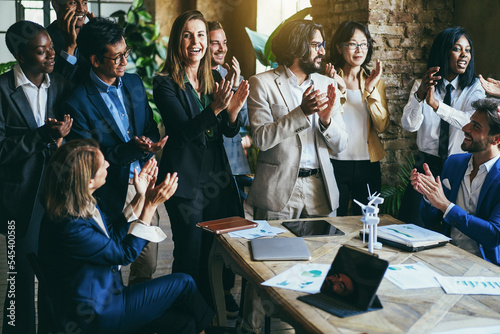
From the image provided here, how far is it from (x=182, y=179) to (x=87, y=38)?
2.98 ft

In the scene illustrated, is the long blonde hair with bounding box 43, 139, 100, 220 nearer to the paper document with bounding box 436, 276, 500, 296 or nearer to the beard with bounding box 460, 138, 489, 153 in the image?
the paper document with bounding box 436, 276, 500, 296

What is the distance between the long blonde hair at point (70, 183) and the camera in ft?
7.18

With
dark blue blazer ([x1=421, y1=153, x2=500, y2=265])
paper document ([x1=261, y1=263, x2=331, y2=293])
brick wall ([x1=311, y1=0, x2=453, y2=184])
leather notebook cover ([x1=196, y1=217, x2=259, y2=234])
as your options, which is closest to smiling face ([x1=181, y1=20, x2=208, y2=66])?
leather notebook cover ([x1=196, y1=217, x2=259, y2=234])

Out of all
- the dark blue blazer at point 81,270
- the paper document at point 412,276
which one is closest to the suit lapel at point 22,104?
the dark blue blazer at point 81,270

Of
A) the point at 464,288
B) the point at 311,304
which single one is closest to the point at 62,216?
the point at 311,304

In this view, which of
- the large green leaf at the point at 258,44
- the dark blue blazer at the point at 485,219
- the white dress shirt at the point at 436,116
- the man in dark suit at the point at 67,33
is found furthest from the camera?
the large green leaf at the point at 258,44

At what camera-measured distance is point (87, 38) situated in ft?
9.63

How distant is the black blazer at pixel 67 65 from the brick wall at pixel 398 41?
88.7 inches

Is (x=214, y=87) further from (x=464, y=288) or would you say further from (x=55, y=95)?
(x=464, y=288)

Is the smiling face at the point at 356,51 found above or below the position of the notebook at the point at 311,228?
above

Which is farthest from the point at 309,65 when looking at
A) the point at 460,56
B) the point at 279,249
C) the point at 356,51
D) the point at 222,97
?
the point at 279,249

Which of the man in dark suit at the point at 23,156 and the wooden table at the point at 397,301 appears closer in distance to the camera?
the wooden table at the point at 397,301

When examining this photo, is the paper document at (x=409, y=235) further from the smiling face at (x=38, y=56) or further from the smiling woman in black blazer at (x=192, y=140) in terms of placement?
the smiling face at (x=38, y=56)

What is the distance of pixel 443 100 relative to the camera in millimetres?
3531
